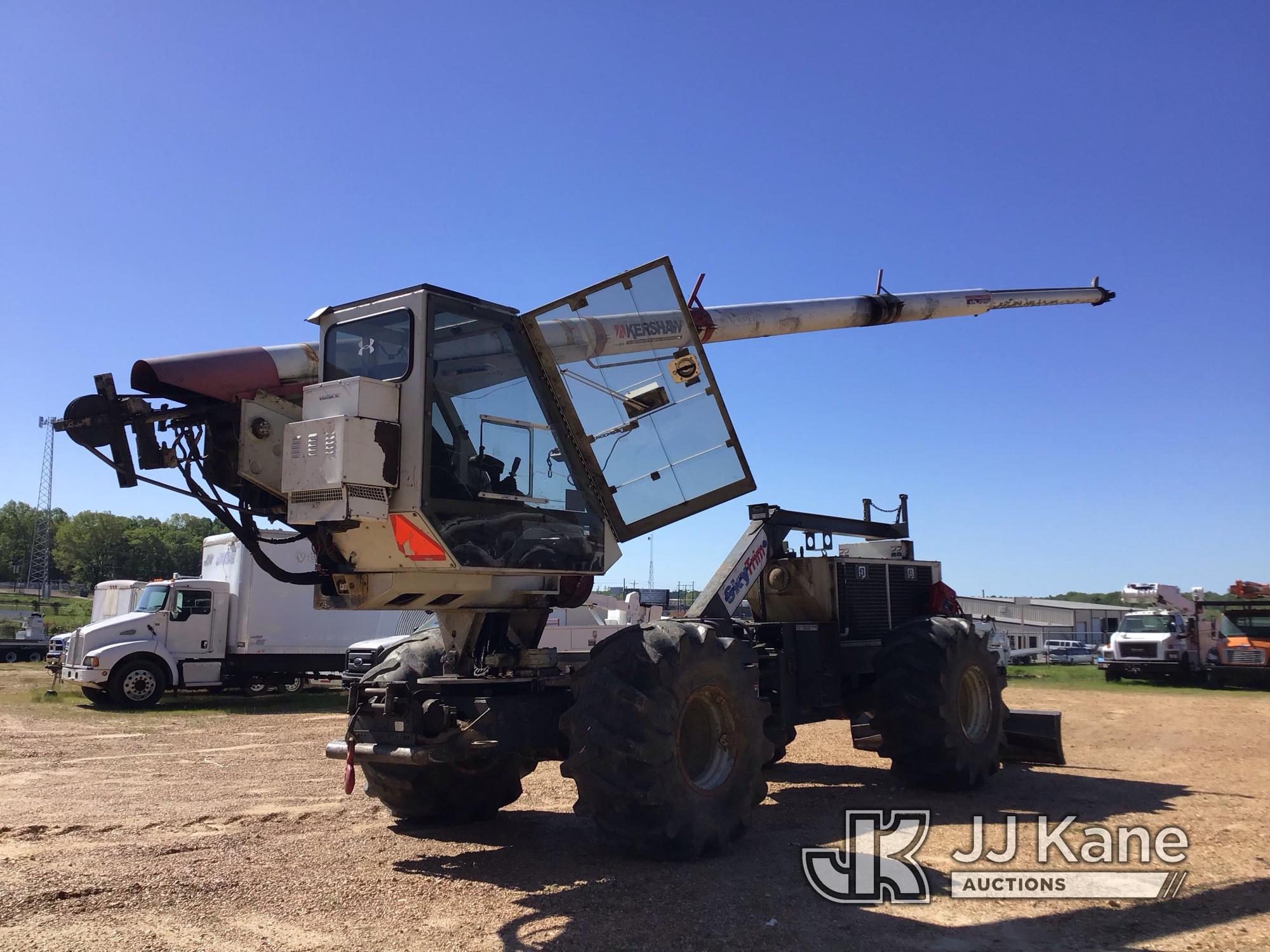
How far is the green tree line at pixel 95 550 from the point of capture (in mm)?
102125

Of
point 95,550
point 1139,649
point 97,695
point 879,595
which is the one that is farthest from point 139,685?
point 95,550

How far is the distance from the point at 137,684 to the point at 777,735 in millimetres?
14872

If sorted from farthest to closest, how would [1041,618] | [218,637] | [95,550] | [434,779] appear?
[95,550] < [1041,618] < [218,637] < [434,779]

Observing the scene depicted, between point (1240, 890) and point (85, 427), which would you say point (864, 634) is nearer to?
point (1240, 890)

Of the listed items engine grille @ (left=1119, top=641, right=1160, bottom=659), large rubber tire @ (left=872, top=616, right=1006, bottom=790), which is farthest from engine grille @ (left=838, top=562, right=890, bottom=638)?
engine grille @ (left=1119, top=641, right=1160, bottom=659)

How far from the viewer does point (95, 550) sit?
10319 centimetres

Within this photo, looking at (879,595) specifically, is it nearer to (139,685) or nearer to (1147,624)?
(139,685)

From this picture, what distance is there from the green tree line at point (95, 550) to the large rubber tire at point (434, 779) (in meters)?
100

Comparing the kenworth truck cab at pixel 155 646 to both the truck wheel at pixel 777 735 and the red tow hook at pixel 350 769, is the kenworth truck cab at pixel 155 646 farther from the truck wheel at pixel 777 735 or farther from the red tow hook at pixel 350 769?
the red tow hook at pixel 350 769

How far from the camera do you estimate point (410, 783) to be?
23.9 ft

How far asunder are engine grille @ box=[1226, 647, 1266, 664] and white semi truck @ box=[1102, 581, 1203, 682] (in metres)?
1.11

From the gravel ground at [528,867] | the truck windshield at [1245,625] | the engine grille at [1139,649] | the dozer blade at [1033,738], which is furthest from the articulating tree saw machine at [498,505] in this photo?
the truck windshield at [1245,625]

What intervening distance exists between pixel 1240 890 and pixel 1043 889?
44.8 inches

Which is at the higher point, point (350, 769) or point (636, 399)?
point (636, 399)
